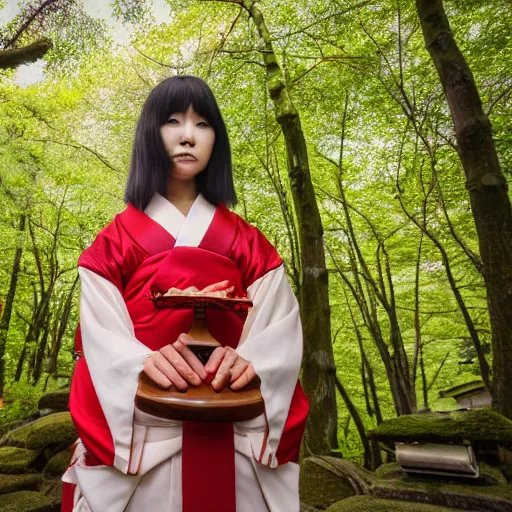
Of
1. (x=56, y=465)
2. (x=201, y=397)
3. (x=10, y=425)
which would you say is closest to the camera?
(x=201, y=397)

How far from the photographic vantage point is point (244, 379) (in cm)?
110

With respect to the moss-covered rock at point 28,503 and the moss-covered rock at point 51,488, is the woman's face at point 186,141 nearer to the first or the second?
the moss-covered rock at point 28,503

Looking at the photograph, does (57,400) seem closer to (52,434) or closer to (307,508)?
(52,434)

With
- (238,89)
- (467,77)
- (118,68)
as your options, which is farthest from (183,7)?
(467,77)

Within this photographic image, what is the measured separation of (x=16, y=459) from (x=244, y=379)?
15.2ft

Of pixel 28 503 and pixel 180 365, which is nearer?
pixel 180 365

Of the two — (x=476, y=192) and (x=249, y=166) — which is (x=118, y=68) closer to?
(x=249, y=166)

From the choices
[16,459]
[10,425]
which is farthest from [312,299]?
[10,425]

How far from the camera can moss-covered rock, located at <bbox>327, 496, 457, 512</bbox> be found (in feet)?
7.16

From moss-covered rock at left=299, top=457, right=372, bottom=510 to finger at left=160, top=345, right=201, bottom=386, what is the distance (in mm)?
2240

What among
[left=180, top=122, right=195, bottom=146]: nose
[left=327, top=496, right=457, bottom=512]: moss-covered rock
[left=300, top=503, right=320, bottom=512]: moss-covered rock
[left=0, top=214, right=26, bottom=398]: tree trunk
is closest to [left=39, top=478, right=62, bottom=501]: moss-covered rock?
[left=300, top=503, right=320, bottom=512]: moss-covered rock

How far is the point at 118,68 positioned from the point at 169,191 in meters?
8.27

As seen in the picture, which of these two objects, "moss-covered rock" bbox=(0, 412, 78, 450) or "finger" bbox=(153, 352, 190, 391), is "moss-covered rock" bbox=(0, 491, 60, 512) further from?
"finger" bbox=(153, 352, 190, 391)

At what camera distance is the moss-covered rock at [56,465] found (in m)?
3.98
